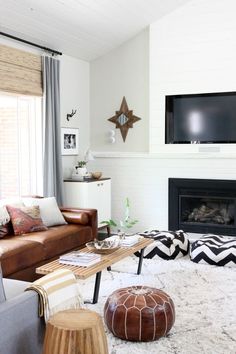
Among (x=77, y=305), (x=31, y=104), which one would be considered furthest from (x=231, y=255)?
(x=31, y=104)

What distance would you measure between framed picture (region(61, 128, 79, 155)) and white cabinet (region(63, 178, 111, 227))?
0.51 m

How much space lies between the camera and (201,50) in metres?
5.96

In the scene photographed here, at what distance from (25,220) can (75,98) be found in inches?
101

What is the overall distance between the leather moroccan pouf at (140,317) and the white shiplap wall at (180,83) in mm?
3300

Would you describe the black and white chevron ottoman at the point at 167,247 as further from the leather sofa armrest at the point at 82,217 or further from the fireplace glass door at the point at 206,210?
the fireplace glass door at the point at 206,210

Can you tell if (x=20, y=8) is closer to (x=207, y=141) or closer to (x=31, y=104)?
(x=31, y=104)

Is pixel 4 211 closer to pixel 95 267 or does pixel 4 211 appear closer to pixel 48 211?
pixel 48 211

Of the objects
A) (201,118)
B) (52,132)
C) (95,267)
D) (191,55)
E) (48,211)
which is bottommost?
(95,267)

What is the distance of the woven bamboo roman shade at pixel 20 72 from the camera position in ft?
16.2

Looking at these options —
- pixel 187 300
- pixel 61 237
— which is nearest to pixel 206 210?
pixel 61 237

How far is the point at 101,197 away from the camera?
20.4 ft

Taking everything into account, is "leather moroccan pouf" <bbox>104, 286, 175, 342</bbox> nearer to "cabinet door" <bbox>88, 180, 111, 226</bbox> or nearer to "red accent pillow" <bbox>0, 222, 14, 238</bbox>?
"red accent pillow" <bbox>0, 222, 14, 238</bbox>


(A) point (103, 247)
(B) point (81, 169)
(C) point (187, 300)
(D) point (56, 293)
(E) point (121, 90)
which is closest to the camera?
(D) point (56, 293)

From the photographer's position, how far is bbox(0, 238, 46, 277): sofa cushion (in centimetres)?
372
